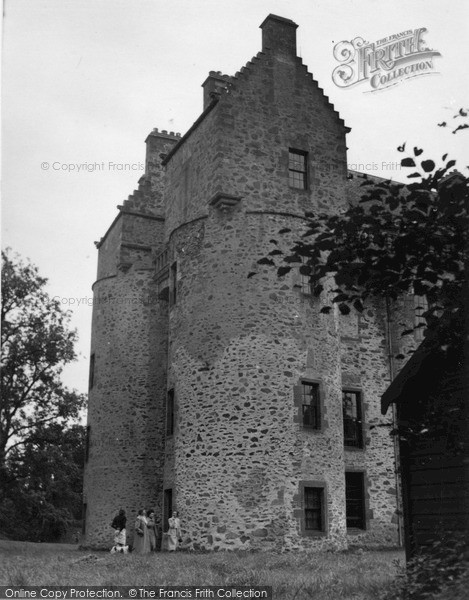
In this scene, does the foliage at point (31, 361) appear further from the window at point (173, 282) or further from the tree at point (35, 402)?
the window at point (173, 282)

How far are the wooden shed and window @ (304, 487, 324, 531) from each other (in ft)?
20.1

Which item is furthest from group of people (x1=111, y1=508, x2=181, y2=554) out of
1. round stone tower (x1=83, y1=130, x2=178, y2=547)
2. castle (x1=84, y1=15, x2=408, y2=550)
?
round stone tower (x1=83, y1=130, x2=178, y2=547)

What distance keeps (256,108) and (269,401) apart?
30.4ft

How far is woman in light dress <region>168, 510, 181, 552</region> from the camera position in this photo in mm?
20703

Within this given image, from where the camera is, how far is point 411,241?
1034 cm

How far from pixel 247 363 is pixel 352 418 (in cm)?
598

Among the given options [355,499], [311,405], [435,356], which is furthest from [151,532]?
[435,356]

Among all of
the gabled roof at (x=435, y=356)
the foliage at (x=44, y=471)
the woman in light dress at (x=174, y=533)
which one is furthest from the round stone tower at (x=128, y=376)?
the gabled roof at (x=435, y=356)

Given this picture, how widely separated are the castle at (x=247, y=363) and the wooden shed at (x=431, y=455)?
19.7 ft

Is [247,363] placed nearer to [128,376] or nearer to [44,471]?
[128,376]

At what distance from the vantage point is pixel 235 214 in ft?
73.9

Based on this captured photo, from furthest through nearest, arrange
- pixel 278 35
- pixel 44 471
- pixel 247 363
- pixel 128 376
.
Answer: pixel 44 471 < pixel 128 376 < pixel 278 35 < pixel 247 363

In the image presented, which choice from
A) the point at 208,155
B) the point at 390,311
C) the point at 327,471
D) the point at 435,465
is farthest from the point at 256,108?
the point at 435,465

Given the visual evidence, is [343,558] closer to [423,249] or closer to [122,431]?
[423,249]
